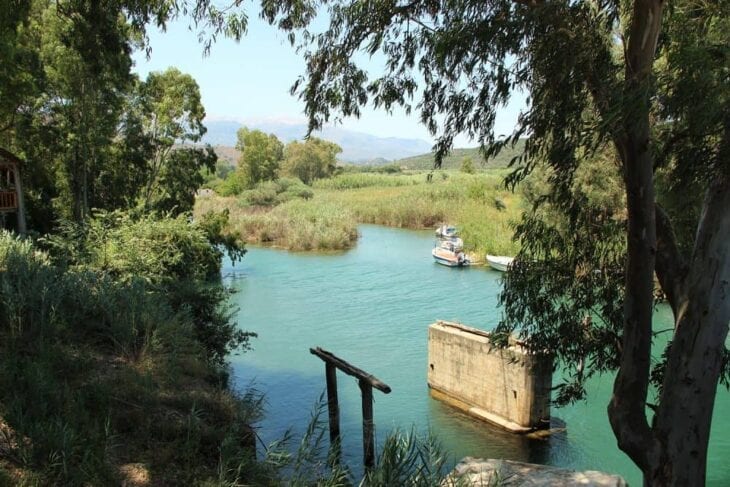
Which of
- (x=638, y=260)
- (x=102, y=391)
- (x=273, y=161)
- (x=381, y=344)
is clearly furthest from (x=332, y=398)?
(x=273, y=161)

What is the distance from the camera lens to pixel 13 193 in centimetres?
1712

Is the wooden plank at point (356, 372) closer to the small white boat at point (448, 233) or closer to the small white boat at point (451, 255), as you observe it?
the small white boat at point (451, 255)

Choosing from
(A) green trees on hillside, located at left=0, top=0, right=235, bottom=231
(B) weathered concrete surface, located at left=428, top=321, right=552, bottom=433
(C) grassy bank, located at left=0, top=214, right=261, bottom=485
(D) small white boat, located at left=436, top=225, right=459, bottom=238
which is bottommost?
(B) weathered concrete surface, located at left=428, top=321, right=552, bottom=433

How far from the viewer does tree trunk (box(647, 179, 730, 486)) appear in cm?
615

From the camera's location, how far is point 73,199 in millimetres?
19578

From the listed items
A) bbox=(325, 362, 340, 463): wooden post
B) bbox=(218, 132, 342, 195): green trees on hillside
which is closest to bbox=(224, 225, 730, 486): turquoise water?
bbox=(325, 362, 340, 463): wooden post

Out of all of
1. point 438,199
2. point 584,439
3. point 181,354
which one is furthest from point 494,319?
point 438,199

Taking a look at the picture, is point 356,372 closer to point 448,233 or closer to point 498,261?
point 498,261

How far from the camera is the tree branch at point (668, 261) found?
265 inches

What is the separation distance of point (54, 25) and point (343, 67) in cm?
1382

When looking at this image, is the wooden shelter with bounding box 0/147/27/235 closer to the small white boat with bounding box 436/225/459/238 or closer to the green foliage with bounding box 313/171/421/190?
the small white boat with bounding box 436/225/459/238

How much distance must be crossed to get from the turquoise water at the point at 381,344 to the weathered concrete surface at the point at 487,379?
1.03 ft

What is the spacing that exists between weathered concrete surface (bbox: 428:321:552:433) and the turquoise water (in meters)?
0.31

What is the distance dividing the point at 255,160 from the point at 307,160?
1225 centimetres
